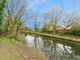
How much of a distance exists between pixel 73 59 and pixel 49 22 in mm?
45123

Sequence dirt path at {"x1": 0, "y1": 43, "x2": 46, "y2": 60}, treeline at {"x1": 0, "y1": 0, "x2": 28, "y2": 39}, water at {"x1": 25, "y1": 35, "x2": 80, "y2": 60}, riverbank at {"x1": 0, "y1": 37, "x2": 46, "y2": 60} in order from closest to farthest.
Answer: dirt path at {"x1": 0, "y1": 43, "x2": 46, "y2": 60}
riverbank at {"x1": 0, "y1": 37, "x2": 46, "y2": 60}
water at {"x1": 25, "y1": 35, "x2": 80, "y2": 60}
treeline at {"x1": 0, "y1": 0, "x2": 28, "y2": 39}

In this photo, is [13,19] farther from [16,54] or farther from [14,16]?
[16,54]

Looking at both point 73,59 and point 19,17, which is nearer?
point 73,59

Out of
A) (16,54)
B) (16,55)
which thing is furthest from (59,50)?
(16,55)

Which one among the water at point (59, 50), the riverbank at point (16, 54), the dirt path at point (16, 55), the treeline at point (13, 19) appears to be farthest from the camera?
the treeline at point (13, 19)

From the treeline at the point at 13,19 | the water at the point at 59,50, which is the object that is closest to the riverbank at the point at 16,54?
the water at the point at 59,50

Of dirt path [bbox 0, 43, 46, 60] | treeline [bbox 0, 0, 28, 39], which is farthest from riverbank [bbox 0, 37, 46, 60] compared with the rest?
treeline [bbox 0, 0, 28, 39]

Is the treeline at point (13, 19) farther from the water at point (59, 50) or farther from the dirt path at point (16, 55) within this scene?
the dirt path at point (16, 55)

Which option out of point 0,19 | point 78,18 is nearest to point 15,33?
point 0,19

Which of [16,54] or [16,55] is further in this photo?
[16,54]

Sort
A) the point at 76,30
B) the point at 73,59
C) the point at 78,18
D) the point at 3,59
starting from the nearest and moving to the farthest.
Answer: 1. the point at 3,59
2. the point at 73,59
3. the point at 76,30
4. the point at 78,18

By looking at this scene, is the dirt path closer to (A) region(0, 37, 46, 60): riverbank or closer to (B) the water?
(A) region(0, 37, 46, 60): riverbank

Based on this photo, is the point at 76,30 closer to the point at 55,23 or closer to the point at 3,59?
the point at 55,23

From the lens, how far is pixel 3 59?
10.5 metres
